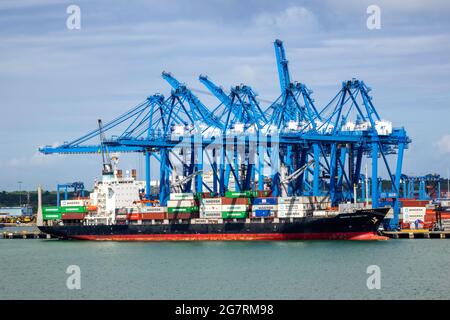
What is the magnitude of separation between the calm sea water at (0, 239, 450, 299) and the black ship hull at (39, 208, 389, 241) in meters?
2.50

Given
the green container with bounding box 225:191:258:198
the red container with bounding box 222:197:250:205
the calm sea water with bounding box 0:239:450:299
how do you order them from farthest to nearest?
the green container with bounding box 225:191:258:198
the red container with bounding box 222:197:250:205
the calm sea water with bounding box 0:239:450:299

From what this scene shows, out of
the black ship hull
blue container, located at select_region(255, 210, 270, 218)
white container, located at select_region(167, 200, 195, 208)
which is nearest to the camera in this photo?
the black ship hull

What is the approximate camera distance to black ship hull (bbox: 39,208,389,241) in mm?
68125

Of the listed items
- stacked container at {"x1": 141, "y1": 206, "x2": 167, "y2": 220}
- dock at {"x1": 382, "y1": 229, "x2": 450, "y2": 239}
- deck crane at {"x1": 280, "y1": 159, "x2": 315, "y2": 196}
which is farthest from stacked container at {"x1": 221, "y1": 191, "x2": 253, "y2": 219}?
dock at {"x1": 382, "y1": 229, "x2": 450, "y2": 239}

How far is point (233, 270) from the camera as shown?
4788cm

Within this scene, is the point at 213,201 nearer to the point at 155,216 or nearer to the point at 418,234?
the point at 155,216

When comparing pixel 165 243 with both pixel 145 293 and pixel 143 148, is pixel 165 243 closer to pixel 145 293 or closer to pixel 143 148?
pixel 143 148

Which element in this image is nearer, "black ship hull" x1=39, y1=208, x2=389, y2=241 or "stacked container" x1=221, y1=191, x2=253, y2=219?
"black ship hull" x1=39, y1=208, x2=389, y2=241

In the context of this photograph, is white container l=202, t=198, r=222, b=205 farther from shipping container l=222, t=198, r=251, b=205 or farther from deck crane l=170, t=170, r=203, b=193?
deck crane l=170, t=170, r=203, b=193

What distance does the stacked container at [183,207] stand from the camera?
73875 millimetres

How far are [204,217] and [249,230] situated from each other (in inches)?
166
